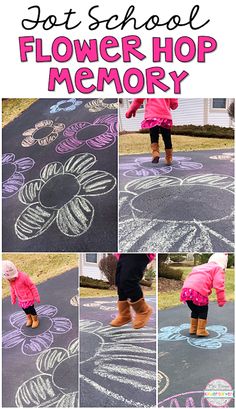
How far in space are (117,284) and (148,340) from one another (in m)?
0.36

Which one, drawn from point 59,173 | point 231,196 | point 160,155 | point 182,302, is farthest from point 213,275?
point 59,173

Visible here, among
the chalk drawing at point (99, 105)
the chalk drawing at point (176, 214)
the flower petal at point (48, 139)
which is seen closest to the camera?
the chalk drawing at point (176, 214)

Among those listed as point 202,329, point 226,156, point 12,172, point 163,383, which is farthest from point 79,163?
point 163,383

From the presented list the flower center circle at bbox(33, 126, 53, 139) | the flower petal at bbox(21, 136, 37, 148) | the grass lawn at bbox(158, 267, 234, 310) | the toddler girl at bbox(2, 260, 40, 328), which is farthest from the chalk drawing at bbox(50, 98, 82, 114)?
the grass lawn at bbox(158, 267, 234, 310)

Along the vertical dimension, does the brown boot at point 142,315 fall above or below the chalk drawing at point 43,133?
below

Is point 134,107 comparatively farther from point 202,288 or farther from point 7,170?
point 202,288

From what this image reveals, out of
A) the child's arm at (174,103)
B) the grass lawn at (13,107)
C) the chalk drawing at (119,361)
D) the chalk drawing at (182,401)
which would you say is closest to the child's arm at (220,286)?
the chalk drawing at (119,361)

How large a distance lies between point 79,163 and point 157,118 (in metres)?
0.52

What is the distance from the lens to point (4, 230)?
304 cm

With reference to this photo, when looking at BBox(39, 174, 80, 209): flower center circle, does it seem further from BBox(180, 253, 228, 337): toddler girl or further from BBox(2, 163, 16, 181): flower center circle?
BBox(180, 253, 228, 337): toddler girl

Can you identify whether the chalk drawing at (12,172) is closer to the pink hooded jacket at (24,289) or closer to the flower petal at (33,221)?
the flower petal at (33,221)

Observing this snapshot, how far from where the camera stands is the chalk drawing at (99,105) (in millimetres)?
3086

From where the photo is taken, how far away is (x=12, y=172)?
10.2ft

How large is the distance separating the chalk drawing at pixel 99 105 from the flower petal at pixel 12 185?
1.88ft
